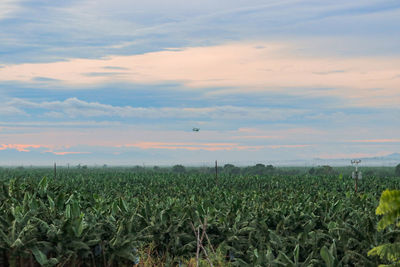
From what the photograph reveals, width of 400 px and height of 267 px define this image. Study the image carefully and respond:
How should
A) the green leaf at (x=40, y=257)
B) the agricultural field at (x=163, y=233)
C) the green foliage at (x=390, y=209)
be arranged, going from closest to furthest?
the green foliage at (x=390, y=209), the green leaf at (x=40, y=257), the agricultural field at (x=163, y=233)

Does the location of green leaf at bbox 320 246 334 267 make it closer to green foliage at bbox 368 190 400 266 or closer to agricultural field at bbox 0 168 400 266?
agricultural field at bbox 0 168 400 266

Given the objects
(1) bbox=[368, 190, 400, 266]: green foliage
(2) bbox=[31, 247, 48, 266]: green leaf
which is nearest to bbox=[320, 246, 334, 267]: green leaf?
(1) bbox=[368, 190, 400, 266]: green foliage

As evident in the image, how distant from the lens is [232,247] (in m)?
13.9

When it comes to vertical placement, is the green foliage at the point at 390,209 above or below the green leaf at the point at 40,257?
A: above

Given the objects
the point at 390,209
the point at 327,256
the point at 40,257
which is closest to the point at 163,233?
the point at 40,257

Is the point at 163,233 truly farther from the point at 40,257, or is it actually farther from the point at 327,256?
the point at 327,256

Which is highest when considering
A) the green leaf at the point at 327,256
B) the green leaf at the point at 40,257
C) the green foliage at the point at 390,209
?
the green foliage at the point at 390,209

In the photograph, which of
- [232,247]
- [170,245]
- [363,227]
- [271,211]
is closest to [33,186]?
[170,245]

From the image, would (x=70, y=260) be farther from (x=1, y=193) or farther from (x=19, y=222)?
(x=1, y=193)

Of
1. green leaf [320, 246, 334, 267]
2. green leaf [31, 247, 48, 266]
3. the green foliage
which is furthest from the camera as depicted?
green leaf [31, 247, 48, 266]

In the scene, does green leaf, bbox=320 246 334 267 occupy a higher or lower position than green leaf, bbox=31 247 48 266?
higher

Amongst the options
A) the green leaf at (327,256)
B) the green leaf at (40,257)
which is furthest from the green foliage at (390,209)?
the green leaf at (40,257)

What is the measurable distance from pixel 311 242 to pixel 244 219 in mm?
3208

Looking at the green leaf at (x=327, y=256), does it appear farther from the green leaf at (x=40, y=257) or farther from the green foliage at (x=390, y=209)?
the green leaf at (x=40, y=257)
